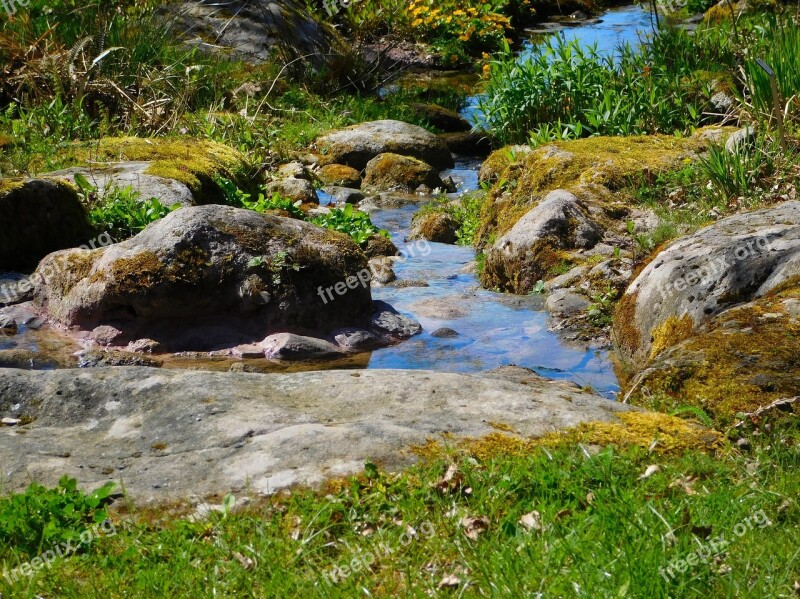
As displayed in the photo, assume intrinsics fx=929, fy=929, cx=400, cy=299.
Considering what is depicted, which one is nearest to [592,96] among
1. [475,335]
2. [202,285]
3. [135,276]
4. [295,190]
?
[295,190]

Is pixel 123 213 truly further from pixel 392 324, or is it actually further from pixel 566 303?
pixel 566 303

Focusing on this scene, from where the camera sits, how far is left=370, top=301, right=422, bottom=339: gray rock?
8172 mm

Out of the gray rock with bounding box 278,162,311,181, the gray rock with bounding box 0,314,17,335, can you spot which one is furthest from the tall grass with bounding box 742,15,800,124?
the gray rock with bounding box 0,314,17,335

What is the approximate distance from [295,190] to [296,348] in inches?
242

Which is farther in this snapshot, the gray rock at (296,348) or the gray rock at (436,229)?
the gray rock at (436,229)

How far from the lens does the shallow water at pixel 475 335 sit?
7.26 m

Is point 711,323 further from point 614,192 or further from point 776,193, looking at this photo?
point 614,192

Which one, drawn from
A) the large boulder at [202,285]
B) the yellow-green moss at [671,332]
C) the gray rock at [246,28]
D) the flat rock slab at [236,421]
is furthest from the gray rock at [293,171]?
the flat rock slab at [236,421]

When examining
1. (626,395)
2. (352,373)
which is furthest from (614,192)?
(352,373)

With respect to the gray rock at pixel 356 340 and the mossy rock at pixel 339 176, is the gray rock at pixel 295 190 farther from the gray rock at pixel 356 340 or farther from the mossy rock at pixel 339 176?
the gray rock at pixel 356 340

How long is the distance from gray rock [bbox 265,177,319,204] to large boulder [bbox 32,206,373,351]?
5097 mm

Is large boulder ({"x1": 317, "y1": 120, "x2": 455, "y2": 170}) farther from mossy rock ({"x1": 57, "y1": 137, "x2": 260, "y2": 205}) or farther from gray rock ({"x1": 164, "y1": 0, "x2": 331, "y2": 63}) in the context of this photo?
mossy rock ({"x1": 57, "y1": 137, "x2": 260, "y2": 205})

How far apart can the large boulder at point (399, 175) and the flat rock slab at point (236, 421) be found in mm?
10733

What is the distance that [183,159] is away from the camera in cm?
1137
